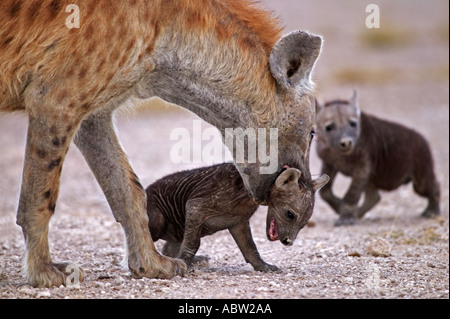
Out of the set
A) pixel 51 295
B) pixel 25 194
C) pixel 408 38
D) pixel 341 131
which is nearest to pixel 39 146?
pixel 25 194

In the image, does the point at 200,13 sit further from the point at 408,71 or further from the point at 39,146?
the point at 408,71

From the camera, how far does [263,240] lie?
25.1 ft

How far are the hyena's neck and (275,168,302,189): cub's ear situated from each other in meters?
0.40

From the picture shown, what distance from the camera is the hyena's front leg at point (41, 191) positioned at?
16.0 feet

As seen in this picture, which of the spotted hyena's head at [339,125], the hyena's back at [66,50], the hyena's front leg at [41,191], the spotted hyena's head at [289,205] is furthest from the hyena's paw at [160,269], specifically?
the spotted hyena's head at [339,125]

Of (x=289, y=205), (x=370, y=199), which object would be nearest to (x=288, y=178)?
(x=289, y=205)

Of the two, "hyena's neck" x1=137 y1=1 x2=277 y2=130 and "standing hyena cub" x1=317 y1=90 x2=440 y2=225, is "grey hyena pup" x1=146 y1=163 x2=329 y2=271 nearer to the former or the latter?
"hyena's neck" x1=137 y1=1 x2=277 y2=130

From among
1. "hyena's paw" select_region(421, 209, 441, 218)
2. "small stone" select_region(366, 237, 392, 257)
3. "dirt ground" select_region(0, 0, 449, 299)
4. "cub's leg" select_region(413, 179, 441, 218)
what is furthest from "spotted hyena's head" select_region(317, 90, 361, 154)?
"small stone" select_region(366, 237, 392, 257)

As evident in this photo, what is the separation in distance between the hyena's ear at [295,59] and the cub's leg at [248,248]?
1198 mm

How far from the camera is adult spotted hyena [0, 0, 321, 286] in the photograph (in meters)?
4.86

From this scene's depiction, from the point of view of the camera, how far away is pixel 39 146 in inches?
193

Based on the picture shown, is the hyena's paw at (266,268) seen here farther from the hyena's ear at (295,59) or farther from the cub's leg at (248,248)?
the hyena's ear at (295,59)

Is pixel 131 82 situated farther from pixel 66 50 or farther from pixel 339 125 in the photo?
pixel 339 125

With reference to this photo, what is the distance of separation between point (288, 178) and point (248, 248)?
2.59ft
